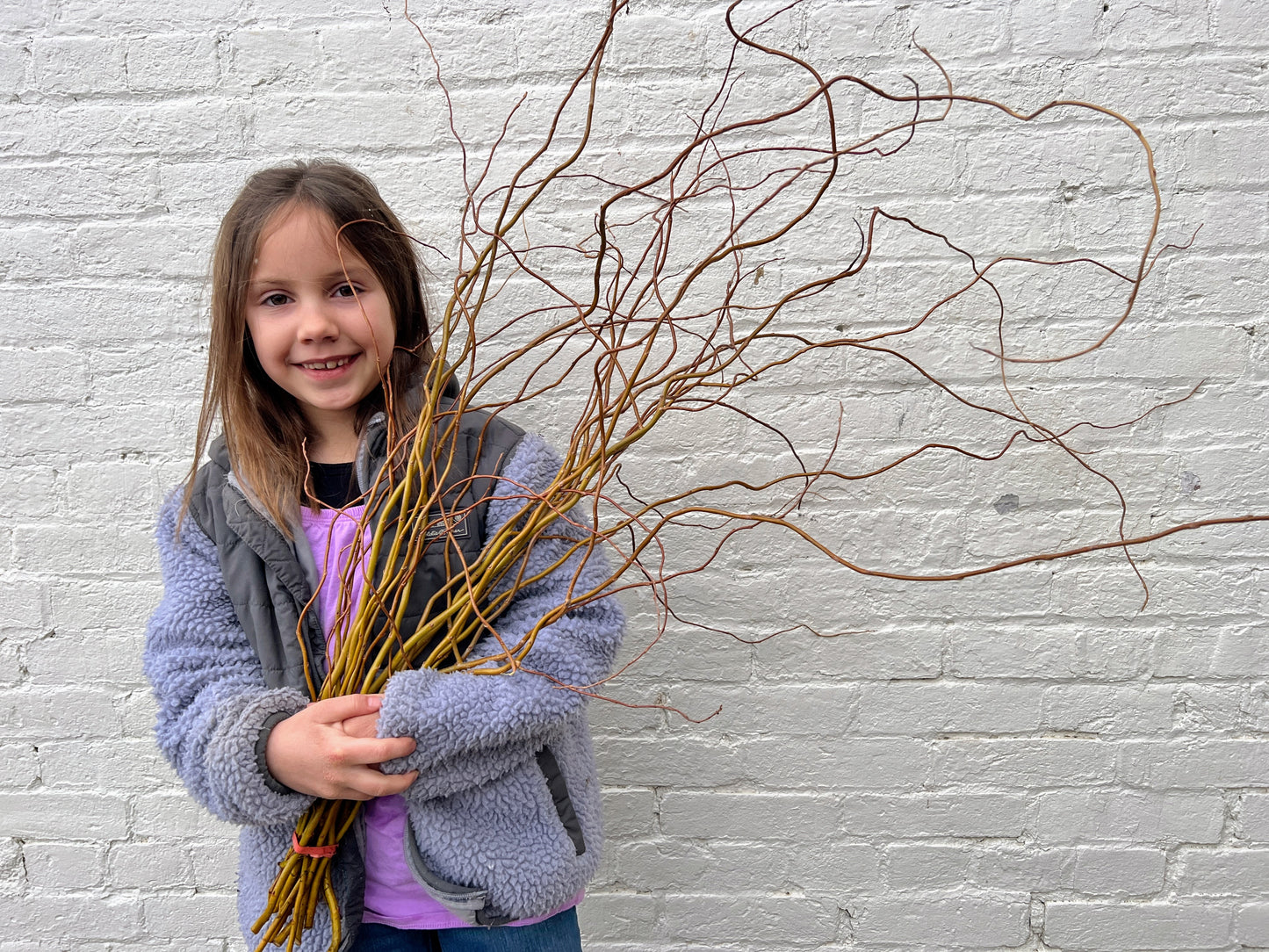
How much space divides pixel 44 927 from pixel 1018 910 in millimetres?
1355

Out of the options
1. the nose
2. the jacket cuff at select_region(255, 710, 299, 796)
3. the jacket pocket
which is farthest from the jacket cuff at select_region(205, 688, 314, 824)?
the nose

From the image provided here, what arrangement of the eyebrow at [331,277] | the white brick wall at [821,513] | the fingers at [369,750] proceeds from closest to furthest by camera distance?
the fingers at [369,750], the eyebrow at [331,277], the white brick wall at [821,513]

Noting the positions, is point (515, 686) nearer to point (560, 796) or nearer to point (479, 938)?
point (560, 796)

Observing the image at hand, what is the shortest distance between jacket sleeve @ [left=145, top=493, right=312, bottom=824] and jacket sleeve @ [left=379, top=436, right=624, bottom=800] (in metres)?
0.12

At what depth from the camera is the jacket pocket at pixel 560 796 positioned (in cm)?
86

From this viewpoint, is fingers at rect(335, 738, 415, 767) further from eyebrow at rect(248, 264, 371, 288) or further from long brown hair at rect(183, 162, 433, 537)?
eyebrow at rect(248, 264, 371, 288)

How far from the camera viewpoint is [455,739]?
30.4 inches

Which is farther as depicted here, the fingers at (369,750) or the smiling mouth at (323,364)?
the smiling mouth at (323,364)

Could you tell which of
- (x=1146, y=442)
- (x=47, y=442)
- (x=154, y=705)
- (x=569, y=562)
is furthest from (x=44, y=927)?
(x=1146, y=442)

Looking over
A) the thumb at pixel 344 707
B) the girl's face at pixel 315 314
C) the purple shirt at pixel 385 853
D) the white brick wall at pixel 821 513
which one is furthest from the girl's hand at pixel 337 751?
the white brick wall at pixel 821 513

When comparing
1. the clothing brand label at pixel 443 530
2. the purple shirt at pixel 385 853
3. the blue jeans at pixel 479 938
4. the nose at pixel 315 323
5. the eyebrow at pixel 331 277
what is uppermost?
the eyebrow at pixel 331 277

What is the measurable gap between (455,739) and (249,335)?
0.48m

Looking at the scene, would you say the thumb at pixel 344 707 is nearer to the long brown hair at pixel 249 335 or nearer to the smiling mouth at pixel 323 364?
the long brown hair at pixel 249 335

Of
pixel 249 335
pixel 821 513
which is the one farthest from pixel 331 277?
pixel 821 513
